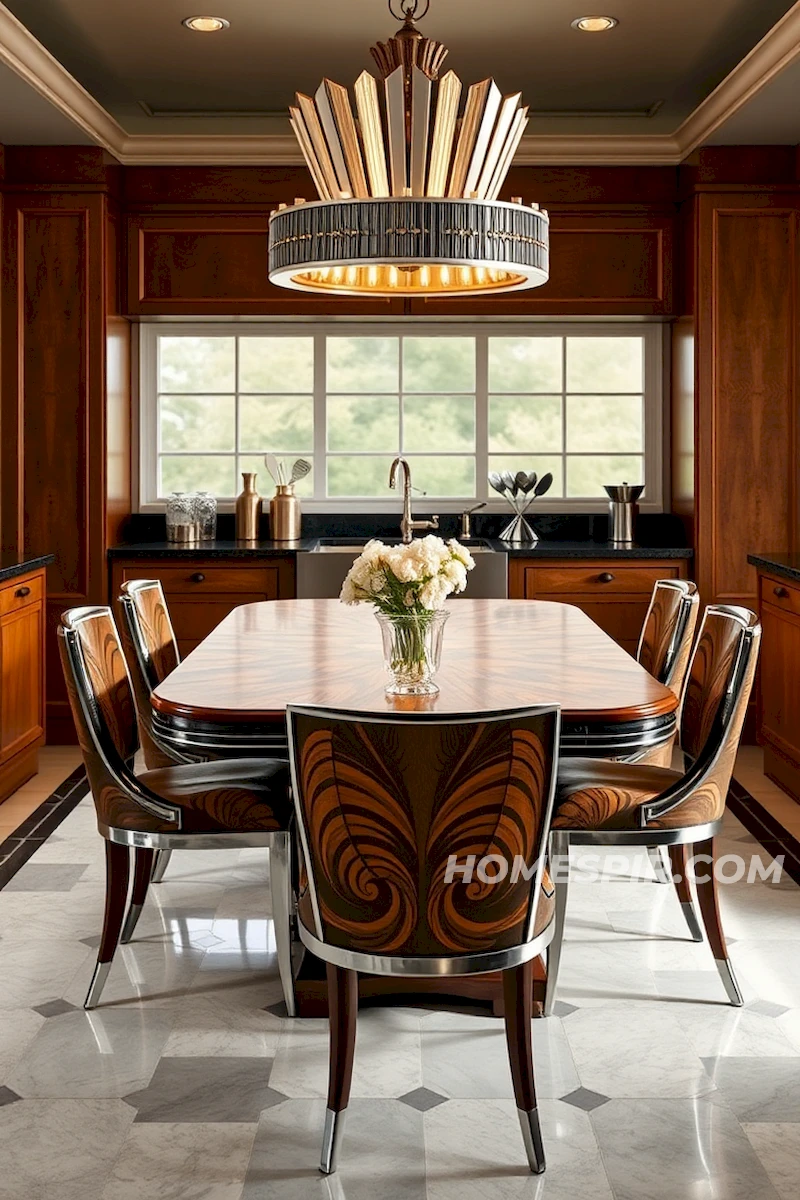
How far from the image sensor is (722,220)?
538cm

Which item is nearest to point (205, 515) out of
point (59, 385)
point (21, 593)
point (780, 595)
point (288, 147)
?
point (59, 385)

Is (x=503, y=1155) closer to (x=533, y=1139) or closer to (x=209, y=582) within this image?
(x=533, y=1139)

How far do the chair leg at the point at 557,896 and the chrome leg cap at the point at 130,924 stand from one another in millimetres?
1076

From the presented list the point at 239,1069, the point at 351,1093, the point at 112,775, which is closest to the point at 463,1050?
the point at 351,1093

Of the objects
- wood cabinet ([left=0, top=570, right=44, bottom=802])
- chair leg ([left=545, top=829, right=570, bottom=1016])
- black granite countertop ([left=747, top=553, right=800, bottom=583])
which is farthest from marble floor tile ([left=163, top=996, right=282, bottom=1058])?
black granite countertop ([left=747, top=553, right=800, bottom=583])

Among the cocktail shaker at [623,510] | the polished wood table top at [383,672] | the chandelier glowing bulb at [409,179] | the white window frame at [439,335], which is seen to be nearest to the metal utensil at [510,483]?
the white window frame at [439,335]

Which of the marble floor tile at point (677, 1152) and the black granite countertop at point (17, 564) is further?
the black granite countertop at point (17, 564)

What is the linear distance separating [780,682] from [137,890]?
2.61 meters

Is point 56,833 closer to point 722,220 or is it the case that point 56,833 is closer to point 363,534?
point 363,534

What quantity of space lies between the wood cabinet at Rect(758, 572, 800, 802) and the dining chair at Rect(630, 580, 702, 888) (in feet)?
3.09

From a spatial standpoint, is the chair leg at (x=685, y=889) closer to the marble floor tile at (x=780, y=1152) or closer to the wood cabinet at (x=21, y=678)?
the marble floor tile at (x=780, y=1152)

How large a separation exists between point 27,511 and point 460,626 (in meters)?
2.51

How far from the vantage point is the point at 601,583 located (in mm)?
5492

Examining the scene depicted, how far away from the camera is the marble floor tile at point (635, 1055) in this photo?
2455mm
